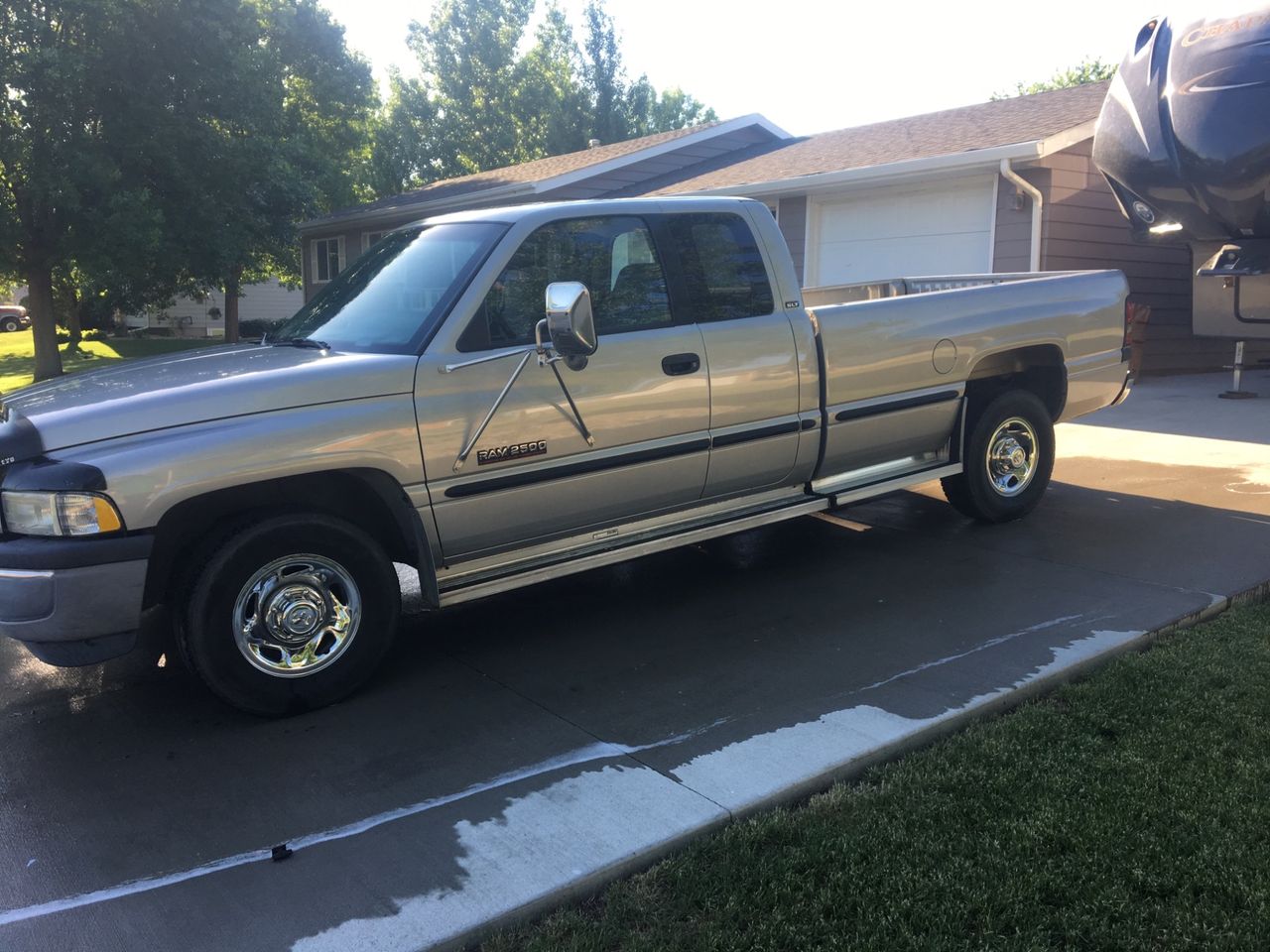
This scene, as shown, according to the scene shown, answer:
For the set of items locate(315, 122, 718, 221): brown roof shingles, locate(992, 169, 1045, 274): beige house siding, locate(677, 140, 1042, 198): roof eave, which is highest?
locate(315, 122, 718, 221): brown roof shingles

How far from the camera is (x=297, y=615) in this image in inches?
163

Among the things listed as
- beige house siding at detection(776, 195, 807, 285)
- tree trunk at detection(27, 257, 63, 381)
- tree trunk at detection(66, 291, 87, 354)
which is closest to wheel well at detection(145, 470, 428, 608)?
beige house siding at detection(776, 195, 807, 285)

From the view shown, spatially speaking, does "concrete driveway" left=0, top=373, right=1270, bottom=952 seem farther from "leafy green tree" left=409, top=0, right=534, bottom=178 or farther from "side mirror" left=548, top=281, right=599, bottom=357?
"leafy green tree" left=409, top=0, right=534, bottom=178

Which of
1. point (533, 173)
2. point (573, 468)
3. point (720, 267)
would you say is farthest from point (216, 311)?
point (573, 468)

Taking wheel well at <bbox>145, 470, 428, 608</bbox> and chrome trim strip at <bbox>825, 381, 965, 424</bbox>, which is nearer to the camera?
wheel well at <bbox>145, 470, 428, 608</bbox>

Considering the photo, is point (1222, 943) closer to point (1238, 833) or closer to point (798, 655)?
point (1238, 833)

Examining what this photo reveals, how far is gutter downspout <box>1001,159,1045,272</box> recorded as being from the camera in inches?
503

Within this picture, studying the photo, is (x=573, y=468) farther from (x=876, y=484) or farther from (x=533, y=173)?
(x=533, y=173)

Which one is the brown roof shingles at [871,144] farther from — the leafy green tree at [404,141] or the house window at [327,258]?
the leafy green tree at [404,141]

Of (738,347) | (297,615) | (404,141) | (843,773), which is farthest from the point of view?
(404,141)

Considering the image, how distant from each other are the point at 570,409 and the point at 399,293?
1.01m

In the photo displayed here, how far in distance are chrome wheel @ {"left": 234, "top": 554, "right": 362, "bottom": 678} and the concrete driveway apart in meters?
0.26

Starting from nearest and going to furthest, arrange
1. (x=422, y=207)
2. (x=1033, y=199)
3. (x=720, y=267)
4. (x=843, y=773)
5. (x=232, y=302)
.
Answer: (x=843, y=773) → (x=720, y=267) → (x=1033, y=199) → (x=422, y=207) → (x=232, y=302)

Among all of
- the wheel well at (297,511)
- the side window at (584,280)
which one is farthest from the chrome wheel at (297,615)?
the side window at (584,280)
